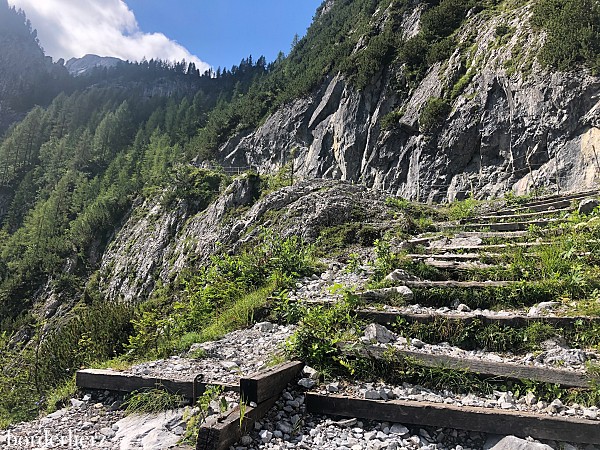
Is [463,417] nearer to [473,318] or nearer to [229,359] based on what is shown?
[473,318]

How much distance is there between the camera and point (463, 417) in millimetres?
3203

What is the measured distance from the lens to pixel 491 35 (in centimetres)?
2633

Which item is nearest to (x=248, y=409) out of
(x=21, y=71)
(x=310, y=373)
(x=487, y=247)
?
(x=310, y=373)

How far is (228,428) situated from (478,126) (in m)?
24.6

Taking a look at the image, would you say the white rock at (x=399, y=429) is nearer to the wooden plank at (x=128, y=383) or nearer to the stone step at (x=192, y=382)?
the stone step at (x=192, y=382)

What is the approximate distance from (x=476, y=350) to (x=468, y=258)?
321cm

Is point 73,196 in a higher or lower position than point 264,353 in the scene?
higher

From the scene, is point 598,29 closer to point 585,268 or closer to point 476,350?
point 585,268

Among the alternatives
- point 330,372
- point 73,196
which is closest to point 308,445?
point 330,372

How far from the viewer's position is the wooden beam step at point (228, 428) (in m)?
2.88

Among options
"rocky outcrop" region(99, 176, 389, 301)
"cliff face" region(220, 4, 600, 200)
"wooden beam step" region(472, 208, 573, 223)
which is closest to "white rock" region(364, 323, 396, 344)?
"wooden beam step" region(472, 208, 573, 223)

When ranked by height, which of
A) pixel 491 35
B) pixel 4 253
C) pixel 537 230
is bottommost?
pixel 537 230

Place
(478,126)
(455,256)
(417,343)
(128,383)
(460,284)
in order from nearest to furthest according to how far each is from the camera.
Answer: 1. (128,383)
2. (417,343)
3. (460,284)
4. (455,256)
5. (478,126)

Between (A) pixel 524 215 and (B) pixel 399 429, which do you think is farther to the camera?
(A) pixel 524 215
